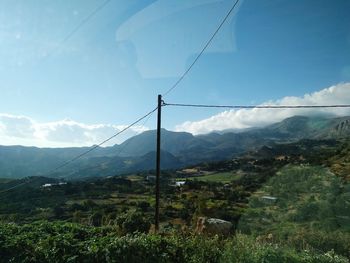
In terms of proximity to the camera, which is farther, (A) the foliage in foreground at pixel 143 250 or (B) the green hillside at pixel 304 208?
(B) the green hillside at pixel 304 208

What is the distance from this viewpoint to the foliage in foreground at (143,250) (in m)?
10.5

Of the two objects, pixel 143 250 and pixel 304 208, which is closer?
pixel 143 250

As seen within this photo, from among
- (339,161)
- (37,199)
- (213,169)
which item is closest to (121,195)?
(37,199)

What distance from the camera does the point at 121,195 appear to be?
90.4m

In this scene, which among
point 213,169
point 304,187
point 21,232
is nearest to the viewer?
point 21,232

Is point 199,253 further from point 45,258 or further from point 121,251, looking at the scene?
point 45,258

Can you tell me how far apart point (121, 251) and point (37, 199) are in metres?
75.3

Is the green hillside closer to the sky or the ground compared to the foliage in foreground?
closer to the ground

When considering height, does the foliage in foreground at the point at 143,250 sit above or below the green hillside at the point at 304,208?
above

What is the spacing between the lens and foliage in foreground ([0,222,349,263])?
1048cm

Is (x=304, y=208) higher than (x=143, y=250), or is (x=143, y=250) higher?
(x=143, y=250)

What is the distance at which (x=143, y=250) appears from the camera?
11.3 m

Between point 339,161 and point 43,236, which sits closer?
point 43,236

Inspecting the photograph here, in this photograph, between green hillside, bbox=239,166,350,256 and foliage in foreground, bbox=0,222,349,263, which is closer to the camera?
foliage in foreground, bbox=0,222,349,263
